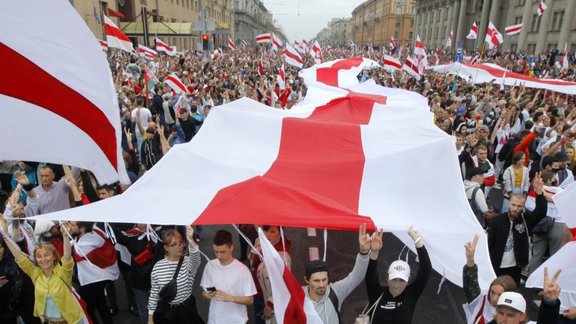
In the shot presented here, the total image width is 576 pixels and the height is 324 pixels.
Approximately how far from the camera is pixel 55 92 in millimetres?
1946

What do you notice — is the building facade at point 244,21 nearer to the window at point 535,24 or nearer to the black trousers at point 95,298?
the window at point 535,24

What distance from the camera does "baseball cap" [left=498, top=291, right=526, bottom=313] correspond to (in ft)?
7.66

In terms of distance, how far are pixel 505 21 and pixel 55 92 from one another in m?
48.6

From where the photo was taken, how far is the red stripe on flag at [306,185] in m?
2.78

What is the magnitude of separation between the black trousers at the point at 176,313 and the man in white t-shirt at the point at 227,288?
0.24m

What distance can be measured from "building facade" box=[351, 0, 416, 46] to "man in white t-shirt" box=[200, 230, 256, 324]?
248 feet

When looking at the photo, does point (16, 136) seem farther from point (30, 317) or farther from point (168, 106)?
point (168, 106)

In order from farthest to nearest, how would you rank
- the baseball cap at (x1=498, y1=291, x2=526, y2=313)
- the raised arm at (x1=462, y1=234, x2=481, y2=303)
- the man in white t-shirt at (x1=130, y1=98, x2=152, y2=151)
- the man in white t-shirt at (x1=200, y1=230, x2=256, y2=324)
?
the man in white t-shirt at (x1=130, y1=98, x2=152, y2=151)
the man in white t-shirt at (x1=200, y1=230, x2=256, y2=324)
the raised arm at (x1=462, y1=234, x2=481, y2=303)
the baseball cap at (x1=498, y1=291, x2=526, y2=313)

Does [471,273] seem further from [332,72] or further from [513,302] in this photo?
[332,72]

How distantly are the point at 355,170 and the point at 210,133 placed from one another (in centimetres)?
A: 175

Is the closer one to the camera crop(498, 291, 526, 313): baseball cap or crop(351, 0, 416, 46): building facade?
crop(498, 291, 526, 313): baseball cap

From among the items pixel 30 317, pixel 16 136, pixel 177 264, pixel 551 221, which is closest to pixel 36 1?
pixel 16 136

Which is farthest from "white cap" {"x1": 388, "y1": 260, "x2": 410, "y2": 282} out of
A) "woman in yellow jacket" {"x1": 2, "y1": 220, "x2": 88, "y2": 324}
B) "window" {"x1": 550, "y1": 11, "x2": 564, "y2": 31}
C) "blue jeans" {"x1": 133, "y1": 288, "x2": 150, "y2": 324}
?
"window" {"x1": 550, "y1": 11, "x2": 564, "y2": 31}

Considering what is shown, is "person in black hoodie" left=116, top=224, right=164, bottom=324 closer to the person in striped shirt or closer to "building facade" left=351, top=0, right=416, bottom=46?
the person in striped shirt
